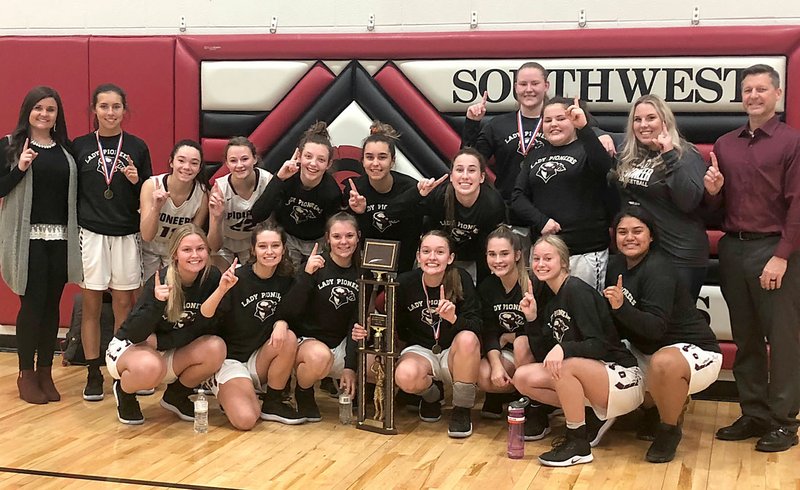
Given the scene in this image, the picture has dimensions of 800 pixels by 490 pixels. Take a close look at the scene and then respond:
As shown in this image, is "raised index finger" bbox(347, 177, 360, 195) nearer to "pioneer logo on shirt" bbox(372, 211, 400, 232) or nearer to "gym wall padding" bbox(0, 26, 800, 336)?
"pioneer logo on shirt" bbox(372, 211, 400, 232)

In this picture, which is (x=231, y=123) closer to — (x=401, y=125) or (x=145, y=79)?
(x=145, y=79)

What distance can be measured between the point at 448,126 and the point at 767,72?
70.9 inches

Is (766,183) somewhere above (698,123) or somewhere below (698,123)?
below

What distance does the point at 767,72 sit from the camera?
400cm

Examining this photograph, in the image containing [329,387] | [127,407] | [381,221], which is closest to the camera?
[127,407]

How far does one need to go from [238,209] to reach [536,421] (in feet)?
5.83

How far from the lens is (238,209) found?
188 inches

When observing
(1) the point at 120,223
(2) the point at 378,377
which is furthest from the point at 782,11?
(1) the point at 120,223

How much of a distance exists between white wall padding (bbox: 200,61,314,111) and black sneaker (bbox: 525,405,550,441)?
235 cm

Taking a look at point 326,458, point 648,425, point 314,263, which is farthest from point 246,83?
point 648,425

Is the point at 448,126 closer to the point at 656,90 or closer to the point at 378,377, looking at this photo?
the point at 656,90

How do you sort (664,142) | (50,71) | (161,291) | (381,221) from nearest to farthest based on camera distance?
1. (664,142)
2. (161,291)
3. (381,221)
4. (50,71)

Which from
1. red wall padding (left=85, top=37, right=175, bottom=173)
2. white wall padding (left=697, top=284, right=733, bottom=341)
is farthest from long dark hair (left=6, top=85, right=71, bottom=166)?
white wall padding (left=697, top=284, right=733, bottom=341)

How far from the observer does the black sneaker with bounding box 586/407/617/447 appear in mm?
4152
